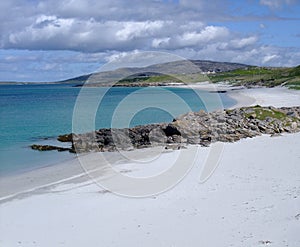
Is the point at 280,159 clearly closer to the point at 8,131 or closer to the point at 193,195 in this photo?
the point at 193,195

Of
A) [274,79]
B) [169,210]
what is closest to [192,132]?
[169,210]

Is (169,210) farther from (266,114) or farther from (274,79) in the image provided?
(274,79)

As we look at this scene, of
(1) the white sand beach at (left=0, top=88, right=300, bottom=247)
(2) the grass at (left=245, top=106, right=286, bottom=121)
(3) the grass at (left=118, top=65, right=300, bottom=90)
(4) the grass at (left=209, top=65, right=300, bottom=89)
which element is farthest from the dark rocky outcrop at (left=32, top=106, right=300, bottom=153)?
(4) the grass at (left=209, top=65, right=300, bottom=89)

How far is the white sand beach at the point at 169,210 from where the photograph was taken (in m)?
10.3

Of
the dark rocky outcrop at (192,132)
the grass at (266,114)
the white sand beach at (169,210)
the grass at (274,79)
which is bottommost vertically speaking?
the white sand beach at (169,210)

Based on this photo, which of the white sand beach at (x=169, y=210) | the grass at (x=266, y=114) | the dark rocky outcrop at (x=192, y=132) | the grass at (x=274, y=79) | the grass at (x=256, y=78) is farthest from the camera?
the grass at (x=256, y=78)

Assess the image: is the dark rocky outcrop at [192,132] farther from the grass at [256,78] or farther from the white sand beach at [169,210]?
the grass at [256,78]

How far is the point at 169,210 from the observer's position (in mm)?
12398

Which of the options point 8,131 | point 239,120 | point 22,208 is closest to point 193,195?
point 22,208

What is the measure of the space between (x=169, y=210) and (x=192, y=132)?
44.2 ft

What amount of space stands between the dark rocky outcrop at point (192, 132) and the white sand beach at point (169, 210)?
6066mm

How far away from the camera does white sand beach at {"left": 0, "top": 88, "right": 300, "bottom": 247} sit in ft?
33.8

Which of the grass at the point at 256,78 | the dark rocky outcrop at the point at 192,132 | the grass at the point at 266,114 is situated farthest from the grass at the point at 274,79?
the dark rocky outcrop at the point at 192,132

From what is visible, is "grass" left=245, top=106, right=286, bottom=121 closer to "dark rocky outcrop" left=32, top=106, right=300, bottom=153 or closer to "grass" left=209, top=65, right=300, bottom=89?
"dark rocky outcrop" left=32, top=106, right=300, bottom=153
